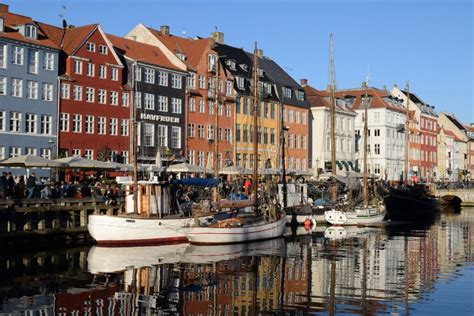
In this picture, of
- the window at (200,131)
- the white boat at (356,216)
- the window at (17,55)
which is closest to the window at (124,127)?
the window at (200,131)

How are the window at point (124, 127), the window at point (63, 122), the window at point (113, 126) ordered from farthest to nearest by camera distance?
the window at point (124, 127)
the window at point (113, 126)
the window at point (63, 122)

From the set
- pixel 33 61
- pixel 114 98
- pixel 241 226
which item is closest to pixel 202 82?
pixel 114 98

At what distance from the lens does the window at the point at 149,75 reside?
6762cm

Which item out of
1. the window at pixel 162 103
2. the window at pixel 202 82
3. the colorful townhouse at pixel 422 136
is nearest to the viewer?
the window at pixel 162 103

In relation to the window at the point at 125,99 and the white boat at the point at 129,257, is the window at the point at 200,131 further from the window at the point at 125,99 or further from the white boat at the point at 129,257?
the white boat at the point at 129,257

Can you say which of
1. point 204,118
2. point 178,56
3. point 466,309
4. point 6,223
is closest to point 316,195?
point 204,118

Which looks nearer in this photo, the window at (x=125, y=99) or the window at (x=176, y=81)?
the window at (x=125, y=99)

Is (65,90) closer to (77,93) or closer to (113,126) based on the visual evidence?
(77,93)

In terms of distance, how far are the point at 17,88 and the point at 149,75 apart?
1453 centimetres

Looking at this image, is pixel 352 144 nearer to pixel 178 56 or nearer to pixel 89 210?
pixel 178 56

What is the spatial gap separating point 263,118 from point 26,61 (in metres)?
32.9

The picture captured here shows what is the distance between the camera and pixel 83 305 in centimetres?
2139

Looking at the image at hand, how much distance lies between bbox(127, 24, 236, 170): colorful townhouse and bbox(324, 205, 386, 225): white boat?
1870 centimetres

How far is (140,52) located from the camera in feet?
227
